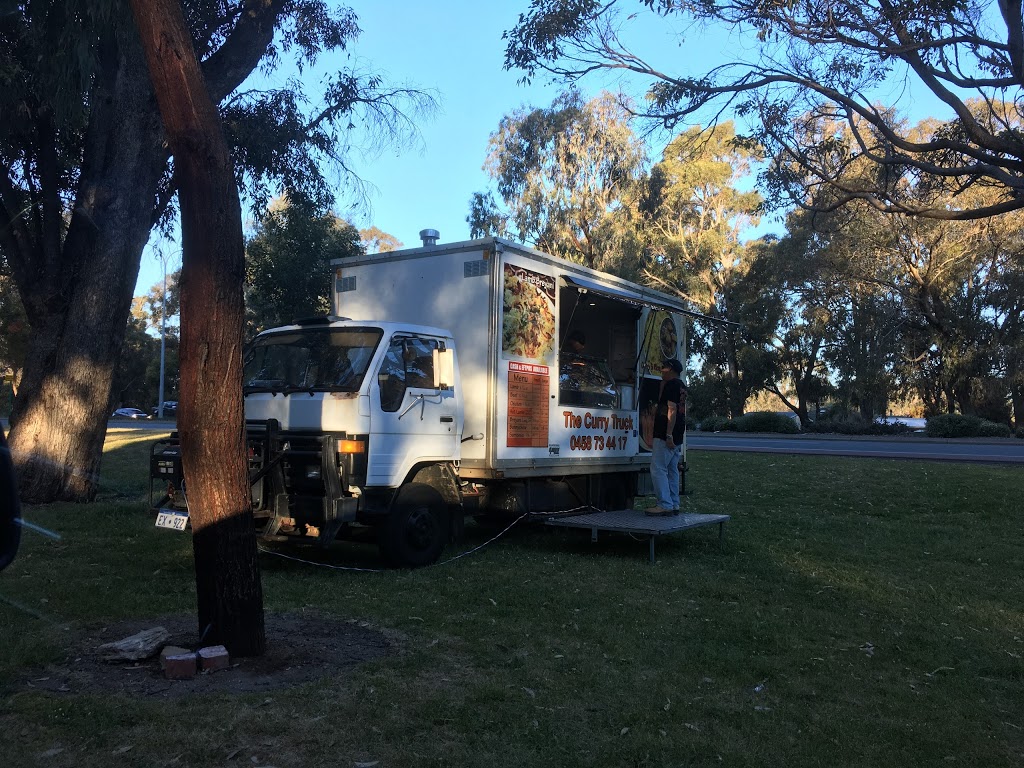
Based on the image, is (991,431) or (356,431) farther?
(991,431)

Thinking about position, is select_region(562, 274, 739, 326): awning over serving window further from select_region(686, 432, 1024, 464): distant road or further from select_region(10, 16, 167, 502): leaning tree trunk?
select_region(686, 432, 1024, 464): distant road

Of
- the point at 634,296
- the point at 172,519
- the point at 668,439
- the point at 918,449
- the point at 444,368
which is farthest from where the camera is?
the point at 918,449

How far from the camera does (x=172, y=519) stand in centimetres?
710

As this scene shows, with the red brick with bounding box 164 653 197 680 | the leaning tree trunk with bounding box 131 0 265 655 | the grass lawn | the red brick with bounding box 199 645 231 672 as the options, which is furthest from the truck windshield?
the red brick with bounding box 164 653 197 680

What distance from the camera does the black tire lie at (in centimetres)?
752

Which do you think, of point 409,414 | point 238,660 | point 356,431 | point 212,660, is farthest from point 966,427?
point 212,660

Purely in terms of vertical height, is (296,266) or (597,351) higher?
(296,266)

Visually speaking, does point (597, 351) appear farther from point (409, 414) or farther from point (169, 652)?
point (169, 652)

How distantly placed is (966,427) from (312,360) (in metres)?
30.5

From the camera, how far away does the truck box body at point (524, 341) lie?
849cm

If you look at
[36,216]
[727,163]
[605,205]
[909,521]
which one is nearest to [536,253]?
[909,521]

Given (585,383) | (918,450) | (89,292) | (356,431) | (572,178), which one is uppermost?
(572,178)

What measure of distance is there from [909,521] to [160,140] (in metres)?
11.7

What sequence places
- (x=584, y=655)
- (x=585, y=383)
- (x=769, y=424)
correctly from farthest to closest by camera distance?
(x=769, y=424)
(x=585, y=383)
(x=584, y=655)
